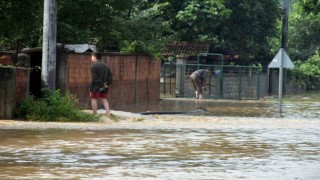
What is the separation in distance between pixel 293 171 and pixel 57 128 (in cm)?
751

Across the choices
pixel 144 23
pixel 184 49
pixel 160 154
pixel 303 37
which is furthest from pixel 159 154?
pixel 303 37

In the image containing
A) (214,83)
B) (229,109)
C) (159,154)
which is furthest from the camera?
(214,83)

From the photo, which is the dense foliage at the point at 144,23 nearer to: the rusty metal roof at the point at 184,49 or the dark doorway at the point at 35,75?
the dark doorway at the point at 35,75

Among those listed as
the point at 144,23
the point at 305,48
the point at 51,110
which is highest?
the point at 305,48

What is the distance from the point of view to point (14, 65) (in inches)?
808

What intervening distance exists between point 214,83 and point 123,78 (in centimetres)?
1168

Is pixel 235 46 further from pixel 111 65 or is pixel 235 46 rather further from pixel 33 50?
pixel 33 50

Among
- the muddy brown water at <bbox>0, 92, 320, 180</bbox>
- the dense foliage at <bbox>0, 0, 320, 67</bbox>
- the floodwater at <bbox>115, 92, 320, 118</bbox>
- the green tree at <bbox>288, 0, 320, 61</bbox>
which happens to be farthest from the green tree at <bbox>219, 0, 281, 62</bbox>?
the muddy brown water at <bbox>0, 92, 320, 180</bbox>

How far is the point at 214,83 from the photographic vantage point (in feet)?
132

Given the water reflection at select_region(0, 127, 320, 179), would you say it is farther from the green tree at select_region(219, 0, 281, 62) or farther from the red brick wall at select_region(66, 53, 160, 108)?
the green tree at select_region(219, 0, 281, 62)

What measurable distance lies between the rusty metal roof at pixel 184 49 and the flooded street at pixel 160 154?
25.4 metres

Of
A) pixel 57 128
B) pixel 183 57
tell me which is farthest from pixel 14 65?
pixel 183 57

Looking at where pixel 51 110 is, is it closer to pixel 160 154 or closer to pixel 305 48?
pixel 160 154

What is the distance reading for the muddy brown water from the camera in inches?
417
